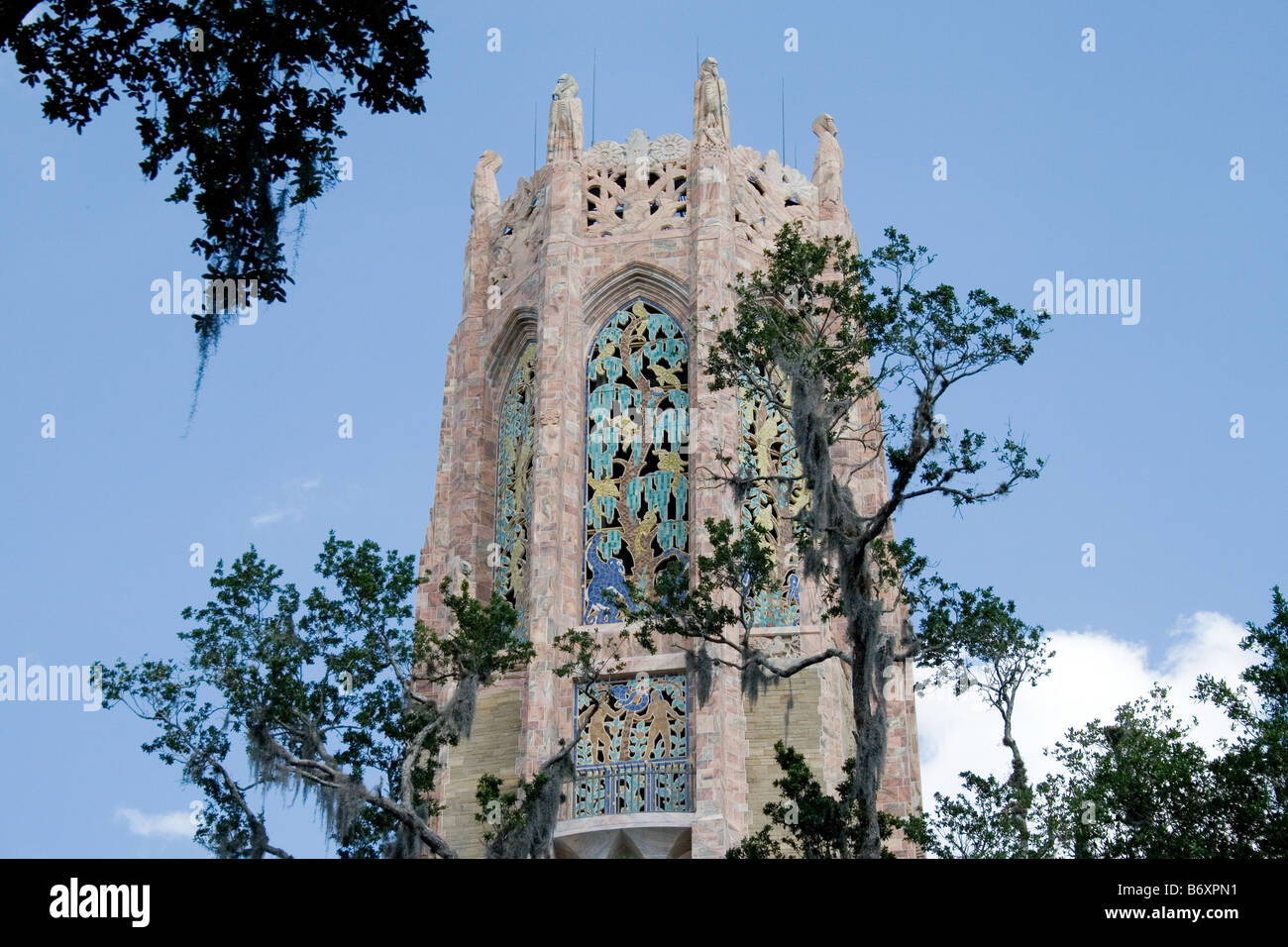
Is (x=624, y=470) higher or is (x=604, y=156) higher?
(x=604, y=156)

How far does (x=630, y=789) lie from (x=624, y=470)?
19.9 ft

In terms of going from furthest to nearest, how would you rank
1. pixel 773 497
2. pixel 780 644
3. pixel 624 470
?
pixel 773 497, pixel 624 470, pixel 780 644

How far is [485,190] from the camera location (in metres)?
39.3

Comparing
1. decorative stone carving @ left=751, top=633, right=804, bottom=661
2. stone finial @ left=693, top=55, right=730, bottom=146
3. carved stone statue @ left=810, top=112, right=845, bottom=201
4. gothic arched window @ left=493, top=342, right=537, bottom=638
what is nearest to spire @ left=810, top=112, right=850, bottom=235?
carved stone statue @ left=810, top=112, right=845, bottom=201

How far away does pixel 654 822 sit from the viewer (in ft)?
99.1

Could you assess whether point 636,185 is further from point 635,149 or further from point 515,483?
point 515,483

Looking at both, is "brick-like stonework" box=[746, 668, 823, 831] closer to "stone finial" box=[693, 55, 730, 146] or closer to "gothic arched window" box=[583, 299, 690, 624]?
"gothic arched window" box=[583, 299, 690, 624]

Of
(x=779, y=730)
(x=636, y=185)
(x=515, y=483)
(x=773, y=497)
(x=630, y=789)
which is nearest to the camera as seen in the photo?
(x=630, y=789)

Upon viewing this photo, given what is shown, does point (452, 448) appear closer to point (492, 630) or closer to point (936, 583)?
point (492, 630)

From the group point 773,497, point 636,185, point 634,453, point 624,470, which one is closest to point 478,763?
point 624,470

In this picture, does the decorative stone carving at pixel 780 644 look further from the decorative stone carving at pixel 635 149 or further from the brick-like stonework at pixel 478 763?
the decorative stone carving at pixel 635 149

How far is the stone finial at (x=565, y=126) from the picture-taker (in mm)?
37250
